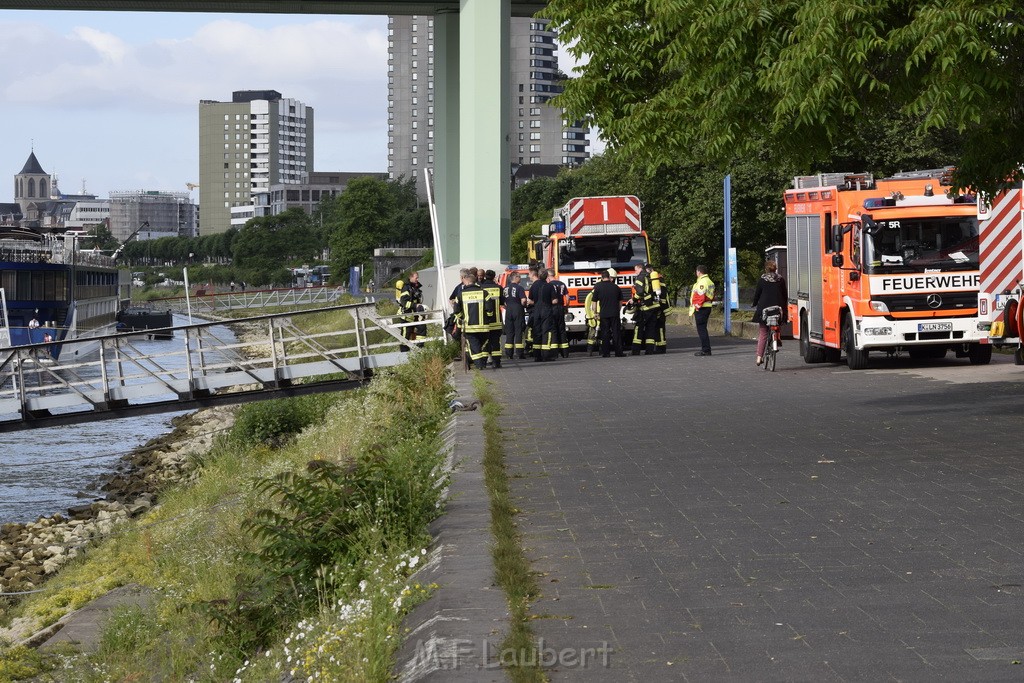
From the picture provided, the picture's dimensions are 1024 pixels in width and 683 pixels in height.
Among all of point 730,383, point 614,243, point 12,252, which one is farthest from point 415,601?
point 12,252

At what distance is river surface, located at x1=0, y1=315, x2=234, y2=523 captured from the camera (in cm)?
2600

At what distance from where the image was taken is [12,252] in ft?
232

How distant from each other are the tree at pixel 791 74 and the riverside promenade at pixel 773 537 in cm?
271

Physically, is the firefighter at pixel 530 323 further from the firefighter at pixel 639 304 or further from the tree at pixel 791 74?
the tree at pixel 791 74

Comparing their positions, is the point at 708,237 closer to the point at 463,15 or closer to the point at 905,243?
the point at 463,15

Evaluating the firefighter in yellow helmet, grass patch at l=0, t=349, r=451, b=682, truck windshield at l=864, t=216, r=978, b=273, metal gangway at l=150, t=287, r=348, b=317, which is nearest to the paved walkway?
grass patch at l=0, t=349, r=451, b=682

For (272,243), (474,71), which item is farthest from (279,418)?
(272,243)

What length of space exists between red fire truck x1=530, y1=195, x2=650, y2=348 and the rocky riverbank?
8657 millimetres

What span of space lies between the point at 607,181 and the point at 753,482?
5170 centimetres

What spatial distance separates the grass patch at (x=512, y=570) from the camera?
5.42 meters

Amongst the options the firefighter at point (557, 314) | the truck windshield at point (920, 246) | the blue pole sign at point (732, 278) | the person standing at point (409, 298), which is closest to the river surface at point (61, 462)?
Answer: the person standing at point (409, 298)

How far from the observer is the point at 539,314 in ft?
83.7

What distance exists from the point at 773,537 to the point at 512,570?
6.32ft

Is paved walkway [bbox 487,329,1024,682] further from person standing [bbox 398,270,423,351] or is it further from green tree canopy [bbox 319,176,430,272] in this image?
green tree canopy [bbox 319,176,430,272]
